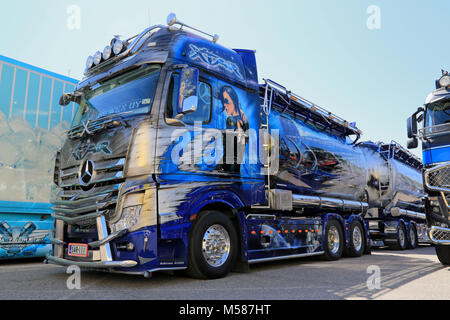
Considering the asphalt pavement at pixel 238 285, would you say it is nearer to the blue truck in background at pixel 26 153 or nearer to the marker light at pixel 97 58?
the blue truck in background at pixel 26 153

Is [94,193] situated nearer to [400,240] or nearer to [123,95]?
[123,95]

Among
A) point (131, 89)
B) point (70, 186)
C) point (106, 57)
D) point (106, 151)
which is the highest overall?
point (106, 57)

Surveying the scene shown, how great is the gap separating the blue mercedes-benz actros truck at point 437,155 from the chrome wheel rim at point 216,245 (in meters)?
4.13

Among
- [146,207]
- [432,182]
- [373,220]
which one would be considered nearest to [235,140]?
[146,207]

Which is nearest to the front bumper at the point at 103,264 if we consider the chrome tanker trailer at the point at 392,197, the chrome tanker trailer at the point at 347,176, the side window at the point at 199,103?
the side window at the point at 199,103

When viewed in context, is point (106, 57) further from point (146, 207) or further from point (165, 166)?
point (146, 207)

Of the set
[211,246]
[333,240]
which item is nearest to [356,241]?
[333,240]

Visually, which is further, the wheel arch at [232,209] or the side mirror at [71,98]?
the side mirror at [71,98]

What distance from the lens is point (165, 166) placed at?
492 centimetres

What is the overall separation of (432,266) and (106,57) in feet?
25.3

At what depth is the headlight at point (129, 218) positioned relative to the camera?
15.7ft

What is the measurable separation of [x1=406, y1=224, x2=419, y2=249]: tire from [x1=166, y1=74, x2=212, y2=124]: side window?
11647 mm

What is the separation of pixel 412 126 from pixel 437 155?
92 centimetres

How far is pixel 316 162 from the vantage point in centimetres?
870
